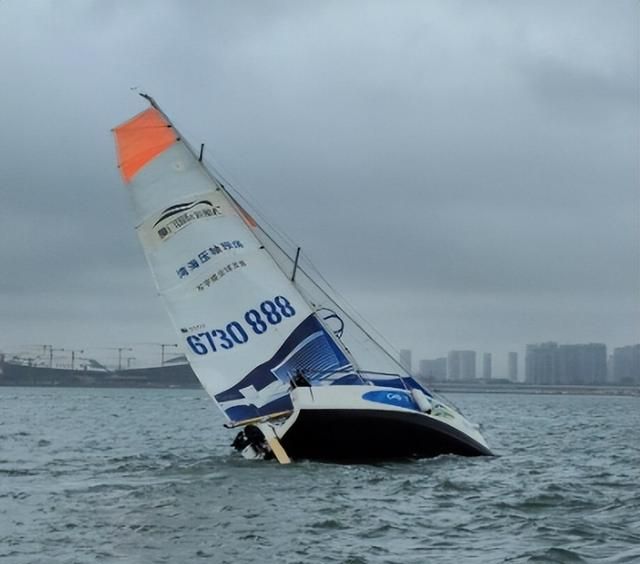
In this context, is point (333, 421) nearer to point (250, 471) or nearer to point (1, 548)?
point (250, 471)

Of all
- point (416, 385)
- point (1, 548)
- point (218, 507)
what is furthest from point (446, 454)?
point (1, 548)

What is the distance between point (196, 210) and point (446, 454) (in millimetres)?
5849

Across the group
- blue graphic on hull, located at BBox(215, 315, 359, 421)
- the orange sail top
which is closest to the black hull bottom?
blue graphic on hull, located at BBox(215, 315, 359, 421)

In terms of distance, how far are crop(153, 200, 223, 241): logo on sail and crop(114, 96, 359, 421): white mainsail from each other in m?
0.02

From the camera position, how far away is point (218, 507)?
12.8 m

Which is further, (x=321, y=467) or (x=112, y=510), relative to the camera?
(x=321, y=467)

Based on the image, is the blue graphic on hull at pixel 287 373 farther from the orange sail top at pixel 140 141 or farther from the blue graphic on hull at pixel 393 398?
the orange sail top at pixel 140 141

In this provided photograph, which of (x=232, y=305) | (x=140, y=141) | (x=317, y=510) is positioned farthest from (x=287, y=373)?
(x=317, y=510)

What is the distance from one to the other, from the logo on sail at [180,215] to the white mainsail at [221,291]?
0.02 meters

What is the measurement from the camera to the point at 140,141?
62.4 ft

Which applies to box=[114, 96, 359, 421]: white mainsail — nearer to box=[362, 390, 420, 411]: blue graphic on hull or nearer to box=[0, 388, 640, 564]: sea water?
box=[362, 390, 420, 411]: blue graphic on hull

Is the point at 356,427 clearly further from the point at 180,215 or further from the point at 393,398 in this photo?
the point at 180,215

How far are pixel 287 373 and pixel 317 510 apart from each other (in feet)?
19.4

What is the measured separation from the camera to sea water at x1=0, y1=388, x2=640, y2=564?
10266 mm
